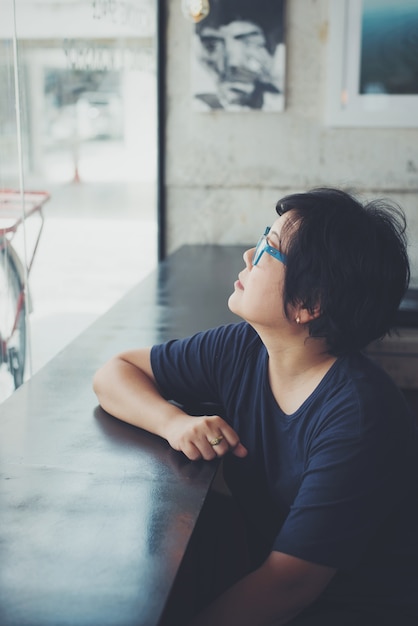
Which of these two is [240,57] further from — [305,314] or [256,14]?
[305,314]

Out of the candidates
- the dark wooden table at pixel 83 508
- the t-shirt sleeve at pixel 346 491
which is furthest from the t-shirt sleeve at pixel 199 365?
the t-shirt sleeve at pixel 346 491

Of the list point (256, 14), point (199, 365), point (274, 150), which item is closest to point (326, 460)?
point (199, 365)

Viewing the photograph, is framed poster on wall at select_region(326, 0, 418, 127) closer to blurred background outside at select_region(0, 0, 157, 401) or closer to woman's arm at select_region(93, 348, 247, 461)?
blurred background outside at select_region(0, 0, 157, 401)

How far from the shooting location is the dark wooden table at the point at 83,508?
91cm

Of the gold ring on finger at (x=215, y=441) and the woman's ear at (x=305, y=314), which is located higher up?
the woman's ear at (x=305, y=314)

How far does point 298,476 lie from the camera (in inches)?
52.2

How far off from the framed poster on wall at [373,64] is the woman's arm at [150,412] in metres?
2.34

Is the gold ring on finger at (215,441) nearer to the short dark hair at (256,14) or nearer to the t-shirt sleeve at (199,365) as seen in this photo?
the t-shirt sleeve at (199,365)

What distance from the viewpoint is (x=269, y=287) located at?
1339 millimetres

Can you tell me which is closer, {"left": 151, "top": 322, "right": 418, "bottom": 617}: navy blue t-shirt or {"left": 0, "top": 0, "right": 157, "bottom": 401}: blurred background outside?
{"left": 151, "top": 322, "right": 418, "bottom": 617}: navy blue t-shirt

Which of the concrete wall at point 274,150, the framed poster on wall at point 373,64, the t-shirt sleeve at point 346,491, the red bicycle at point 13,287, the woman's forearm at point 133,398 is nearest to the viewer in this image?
the t-shirt sleeve at point 346,491

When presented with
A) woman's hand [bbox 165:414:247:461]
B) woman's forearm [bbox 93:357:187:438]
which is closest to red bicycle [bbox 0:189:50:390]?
woman's forearm [bbox 93:357:187:438]

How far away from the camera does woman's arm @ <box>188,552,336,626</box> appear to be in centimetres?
116

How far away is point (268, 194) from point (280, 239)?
2.44 meters
